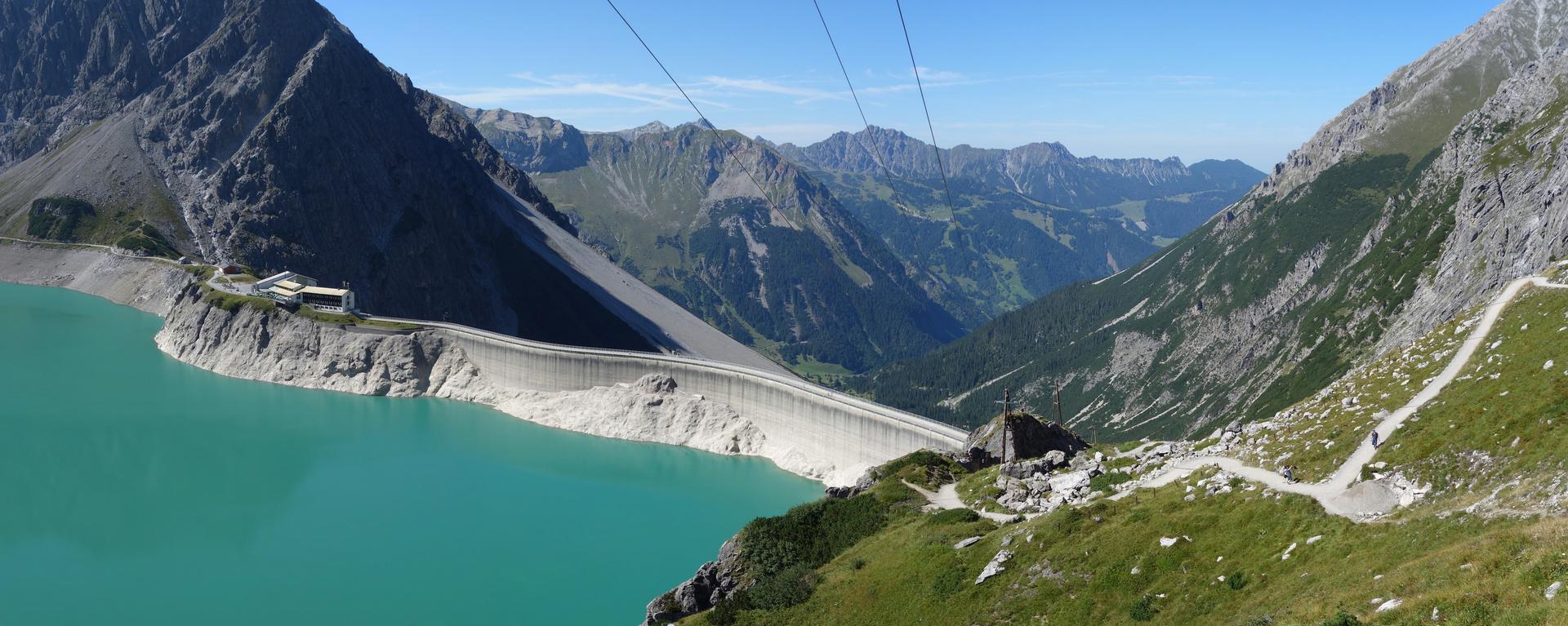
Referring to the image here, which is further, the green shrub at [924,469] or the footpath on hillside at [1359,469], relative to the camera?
the green shrub at [924,469]

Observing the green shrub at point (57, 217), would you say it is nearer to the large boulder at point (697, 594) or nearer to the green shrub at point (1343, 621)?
the large boulder at point (697, 594)

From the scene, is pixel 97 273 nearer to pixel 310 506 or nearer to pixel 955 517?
pixel 310 506

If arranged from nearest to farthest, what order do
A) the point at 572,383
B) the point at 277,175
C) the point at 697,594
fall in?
the point at 697,594 → the point at 572,383 → the point at 277,175

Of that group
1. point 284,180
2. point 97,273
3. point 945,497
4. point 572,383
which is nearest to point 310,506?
point 572,383

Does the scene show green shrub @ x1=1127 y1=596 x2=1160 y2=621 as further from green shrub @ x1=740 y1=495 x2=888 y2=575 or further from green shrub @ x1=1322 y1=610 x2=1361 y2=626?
green shrub @ x1=740 y1=495 x2=888 y2=575

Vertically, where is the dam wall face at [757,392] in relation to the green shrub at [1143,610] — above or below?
below

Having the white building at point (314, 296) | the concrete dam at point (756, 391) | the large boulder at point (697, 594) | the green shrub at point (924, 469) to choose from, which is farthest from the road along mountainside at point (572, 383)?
the large boulder at point (697, 594)
